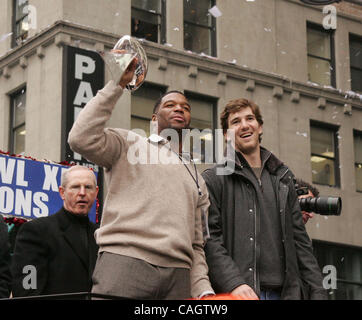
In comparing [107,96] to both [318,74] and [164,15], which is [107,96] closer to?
[164,15]

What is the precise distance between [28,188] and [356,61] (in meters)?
11.3

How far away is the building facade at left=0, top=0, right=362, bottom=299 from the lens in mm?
15273

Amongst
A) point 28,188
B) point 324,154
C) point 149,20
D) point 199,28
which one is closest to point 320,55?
point 324,154

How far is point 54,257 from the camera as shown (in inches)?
193

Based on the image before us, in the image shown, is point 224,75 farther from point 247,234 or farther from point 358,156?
point 247,234

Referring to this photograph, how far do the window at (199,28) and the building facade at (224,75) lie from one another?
25 mm

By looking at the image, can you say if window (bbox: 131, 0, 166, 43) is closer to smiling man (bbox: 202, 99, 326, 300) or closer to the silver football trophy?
smiling man (bbox: 202, 99, 326, 300)

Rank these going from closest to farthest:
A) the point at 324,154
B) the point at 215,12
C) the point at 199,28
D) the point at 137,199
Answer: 1. the point at 137,199
2. the point at 199,28
3. the point at 215,12
4. the point at 324,154

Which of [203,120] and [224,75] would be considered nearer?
[203,120]

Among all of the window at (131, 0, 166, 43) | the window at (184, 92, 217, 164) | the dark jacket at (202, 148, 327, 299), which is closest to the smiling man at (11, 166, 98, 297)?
the dark jacket at (202, 148, 327, 299)

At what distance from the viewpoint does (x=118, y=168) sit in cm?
368

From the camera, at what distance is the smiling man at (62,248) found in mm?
4777

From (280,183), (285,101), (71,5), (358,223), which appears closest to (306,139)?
(285,101)

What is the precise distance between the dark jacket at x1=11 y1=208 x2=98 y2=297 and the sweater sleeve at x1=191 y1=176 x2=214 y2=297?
115 cm
